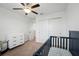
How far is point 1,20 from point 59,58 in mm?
2959

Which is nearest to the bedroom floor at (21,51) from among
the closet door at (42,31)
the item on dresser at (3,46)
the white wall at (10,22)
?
the item on dresser at (3,46)

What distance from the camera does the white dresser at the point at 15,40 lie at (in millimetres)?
3458

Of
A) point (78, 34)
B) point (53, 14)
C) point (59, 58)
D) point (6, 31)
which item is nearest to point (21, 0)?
point (59, 58)

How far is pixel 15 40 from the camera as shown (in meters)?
3.68

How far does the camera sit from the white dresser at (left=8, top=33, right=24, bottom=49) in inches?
136

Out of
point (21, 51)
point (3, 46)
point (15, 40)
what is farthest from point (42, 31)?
point (3, 46)

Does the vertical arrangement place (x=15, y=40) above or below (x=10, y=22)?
below

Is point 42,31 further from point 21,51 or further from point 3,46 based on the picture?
point 3,46

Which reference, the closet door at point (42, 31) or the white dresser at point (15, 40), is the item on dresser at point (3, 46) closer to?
the white dresser at point (15, 40)

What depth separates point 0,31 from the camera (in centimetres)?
314

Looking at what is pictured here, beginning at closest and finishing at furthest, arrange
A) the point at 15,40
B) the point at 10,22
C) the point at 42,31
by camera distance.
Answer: the point at 10,22 < the point at 15,40 < the point at 42,31

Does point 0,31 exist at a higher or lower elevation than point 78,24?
lower

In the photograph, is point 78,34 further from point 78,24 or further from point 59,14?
point 59,14

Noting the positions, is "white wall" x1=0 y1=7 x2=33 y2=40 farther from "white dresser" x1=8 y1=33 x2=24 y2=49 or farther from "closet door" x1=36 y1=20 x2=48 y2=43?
"closet door" x1=36 y1=20 x2=48 y2=43
